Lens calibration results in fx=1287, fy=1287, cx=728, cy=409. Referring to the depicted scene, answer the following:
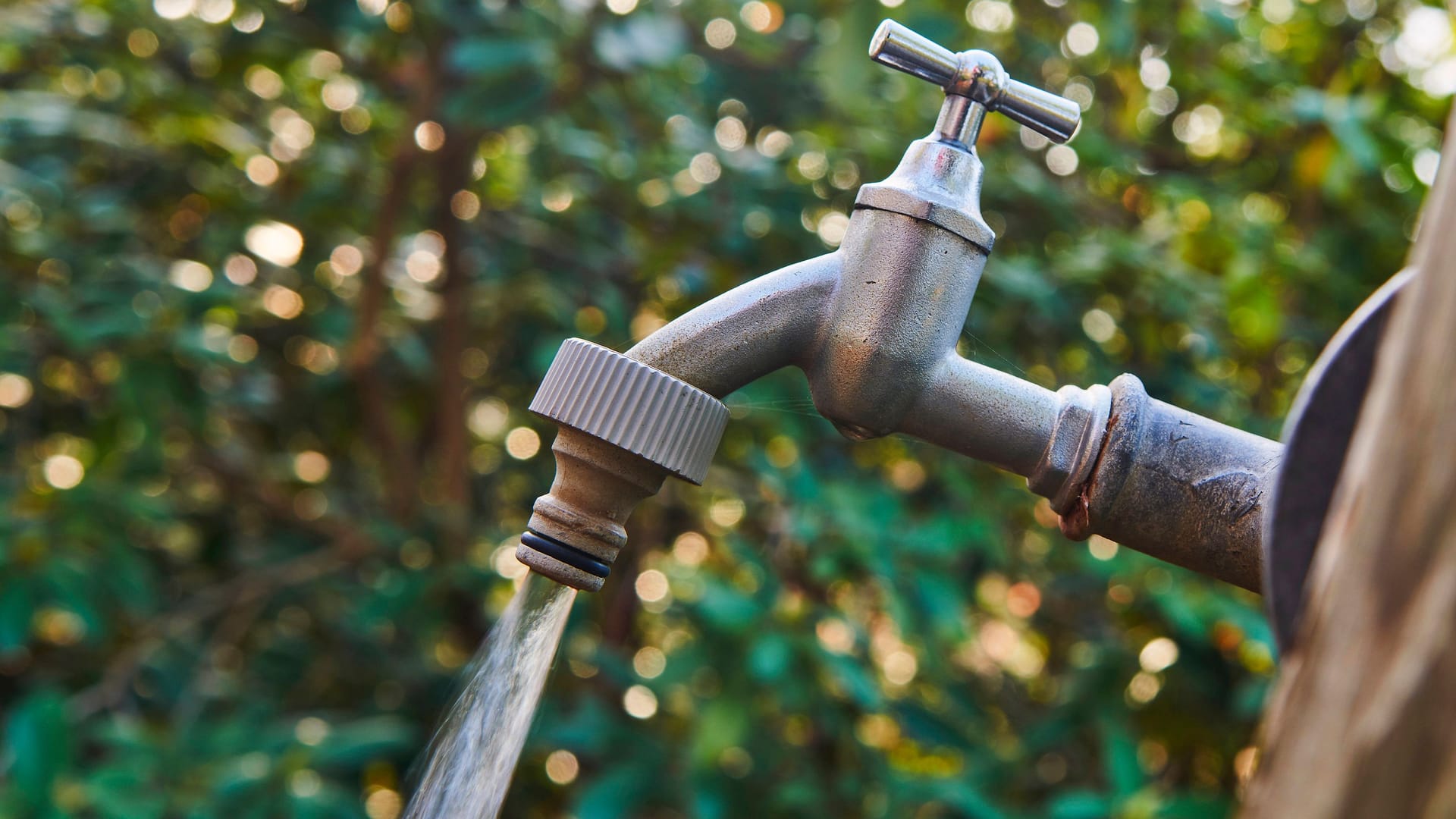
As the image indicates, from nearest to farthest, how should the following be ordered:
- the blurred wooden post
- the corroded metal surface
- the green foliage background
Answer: the blurred wooden post → the corroded metal surface → the green foliage background

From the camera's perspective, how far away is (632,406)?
1.40ft

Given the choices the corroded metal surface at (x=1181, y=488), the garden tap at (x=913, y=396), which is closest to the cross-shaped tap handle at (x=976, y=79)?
the garden tap at (x=913, y=396)

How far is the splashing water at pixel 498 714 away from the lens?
432 mm

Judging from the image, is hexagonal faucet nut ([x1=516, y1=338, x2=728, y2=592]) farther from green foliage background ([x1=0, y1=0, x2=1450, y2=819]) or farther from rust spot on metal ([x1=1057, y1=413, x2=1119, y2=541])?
green foliage background ([x1=0, y1=0, x2=1450, y2=819])

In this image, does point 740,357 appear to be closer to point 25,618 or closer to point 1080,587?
point 1080,587

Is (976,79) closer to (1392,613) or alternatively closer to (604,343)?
(1392,613)

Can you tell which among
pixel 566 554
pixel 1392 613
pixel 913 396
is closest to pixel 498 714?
pixel 566 554

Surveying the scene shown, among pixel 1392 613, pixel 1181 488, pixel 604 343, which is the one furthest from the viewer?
pixel 604 343

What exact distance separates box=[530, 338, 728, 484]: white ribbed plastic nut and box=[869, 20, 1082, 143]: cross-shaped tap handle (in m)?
0.14

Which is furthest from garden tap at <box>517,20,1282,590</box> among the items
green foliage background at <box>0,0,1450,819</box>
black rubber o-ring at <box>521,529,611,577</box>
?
green foliage background at <box>0,0,1450,819</box>

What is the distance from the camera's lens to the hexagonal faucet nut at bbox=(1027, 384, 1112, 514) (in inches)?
17.2

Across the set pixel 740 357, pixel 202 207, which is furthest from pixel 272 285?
pixel 740 357

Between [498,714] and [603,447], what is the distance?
0.10 meters

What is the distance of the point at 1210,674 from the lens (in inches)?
51.1
